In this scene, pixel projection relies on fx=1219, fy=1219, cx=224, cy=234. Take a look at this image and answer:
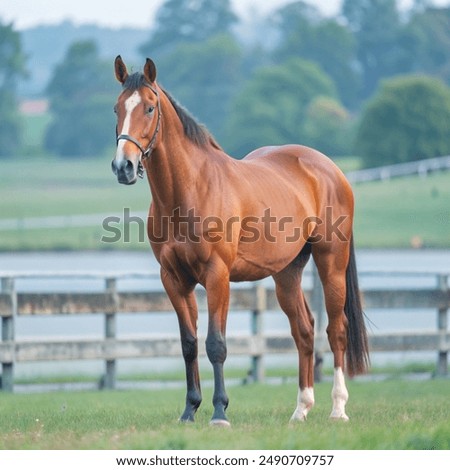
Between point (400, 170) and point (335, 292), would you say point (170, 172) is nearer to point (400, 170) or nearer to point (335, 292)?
point (335, 292)

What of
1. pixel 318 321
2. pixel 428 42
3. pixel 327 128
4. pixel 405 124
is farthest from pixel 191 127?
pixel 428 42

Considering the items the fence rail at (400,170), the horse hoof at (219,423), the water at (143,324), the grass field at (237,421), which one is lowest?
the grass field at (237,421)

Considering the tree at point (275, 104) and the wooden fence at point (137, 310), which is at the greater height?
the tree at point (275, 104)

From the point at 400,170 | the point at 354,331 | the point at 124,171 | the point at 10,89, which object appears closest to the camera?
the point at 124,171

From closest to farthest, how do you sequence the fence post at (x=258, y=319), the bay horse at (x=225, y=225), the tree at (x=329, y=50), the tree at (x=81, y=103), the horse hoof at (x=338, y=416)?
the bay horse at (x=225, y=225) < the horse hoof at (x=338, y=416) < the fence post at (x=258, y=319) < the tree at (x=81, y=103) < the tree at (x=329, y=50)

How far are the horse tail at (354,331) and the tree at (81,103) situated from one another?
2342 inches

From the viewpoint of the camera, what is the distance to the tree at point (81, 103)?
234 feet

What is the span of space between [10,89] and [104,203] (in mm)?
11764

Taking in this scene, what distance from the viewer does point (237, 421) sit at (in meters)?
8.01

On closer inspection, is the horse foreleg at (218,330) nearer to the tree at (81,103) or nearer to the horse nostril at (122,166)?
the horse nostril at (122,166)

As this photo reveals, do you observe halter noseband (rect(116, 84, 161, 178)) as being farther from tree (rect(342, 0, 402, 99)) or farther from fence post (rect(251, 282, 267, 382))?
tree (rect(342, 0, 402, 99))

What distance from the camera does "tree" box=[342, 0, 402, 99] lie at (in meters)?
82.9

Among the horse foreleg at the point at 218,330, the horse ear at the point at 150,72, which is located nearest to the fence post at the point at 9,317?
the horse foreleg at the point at 218,330

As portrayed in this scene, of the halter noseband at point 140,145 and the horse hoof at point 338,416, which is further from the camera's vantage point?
the horse hoof at point 338,416
